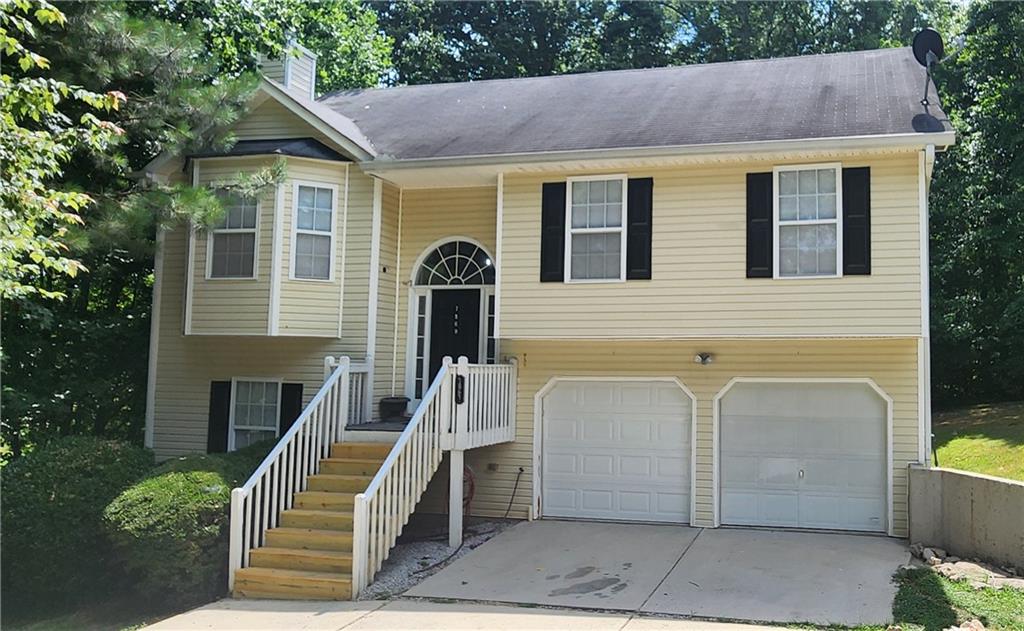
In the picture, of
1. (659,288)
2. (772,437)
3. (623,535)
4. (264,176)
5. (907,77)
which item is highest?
(907,77)

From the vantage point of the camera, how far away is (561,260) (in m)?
11.8

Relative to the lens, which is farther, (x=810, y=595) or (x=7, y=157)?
(x=810, y=595)

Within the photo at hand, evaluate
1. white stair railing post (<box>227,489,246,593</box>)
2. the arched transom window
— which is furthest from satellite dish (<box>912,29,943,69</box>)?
white stair railing post (<box>227,489,246,593</box>)

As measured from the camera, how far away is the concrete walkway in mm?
7664

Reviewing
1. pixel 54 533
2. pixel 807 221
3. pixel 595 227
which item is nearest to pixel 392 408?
pixel 595 227

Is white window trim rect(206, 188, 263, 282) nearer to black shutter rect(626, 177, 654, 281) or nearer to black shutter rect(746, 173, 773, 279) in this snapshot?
black shutter rect(626, 177, 654, 281)

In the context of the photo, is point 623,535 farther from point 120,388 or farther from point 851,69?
point 120,388

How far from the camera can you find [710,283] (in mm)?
11148

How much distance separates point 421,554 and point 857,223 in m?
6.80

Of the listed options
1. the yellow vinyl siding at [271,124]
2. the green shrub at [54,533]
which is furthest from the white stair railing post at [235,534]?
the yellow vinyl siding at [271,124]

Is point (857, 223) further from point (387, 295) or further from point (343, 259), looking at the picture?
point (343, 259)

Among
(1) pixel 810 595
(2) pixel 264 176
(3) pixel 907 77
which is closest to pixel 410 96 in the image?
(2) pixel 264 176

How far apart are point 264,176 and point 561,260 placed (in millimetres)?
4202

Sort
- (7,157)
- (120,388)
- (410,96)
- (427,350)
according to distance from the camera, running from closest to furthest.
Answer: (7,157), (427,350), (120,388), (410,96)
